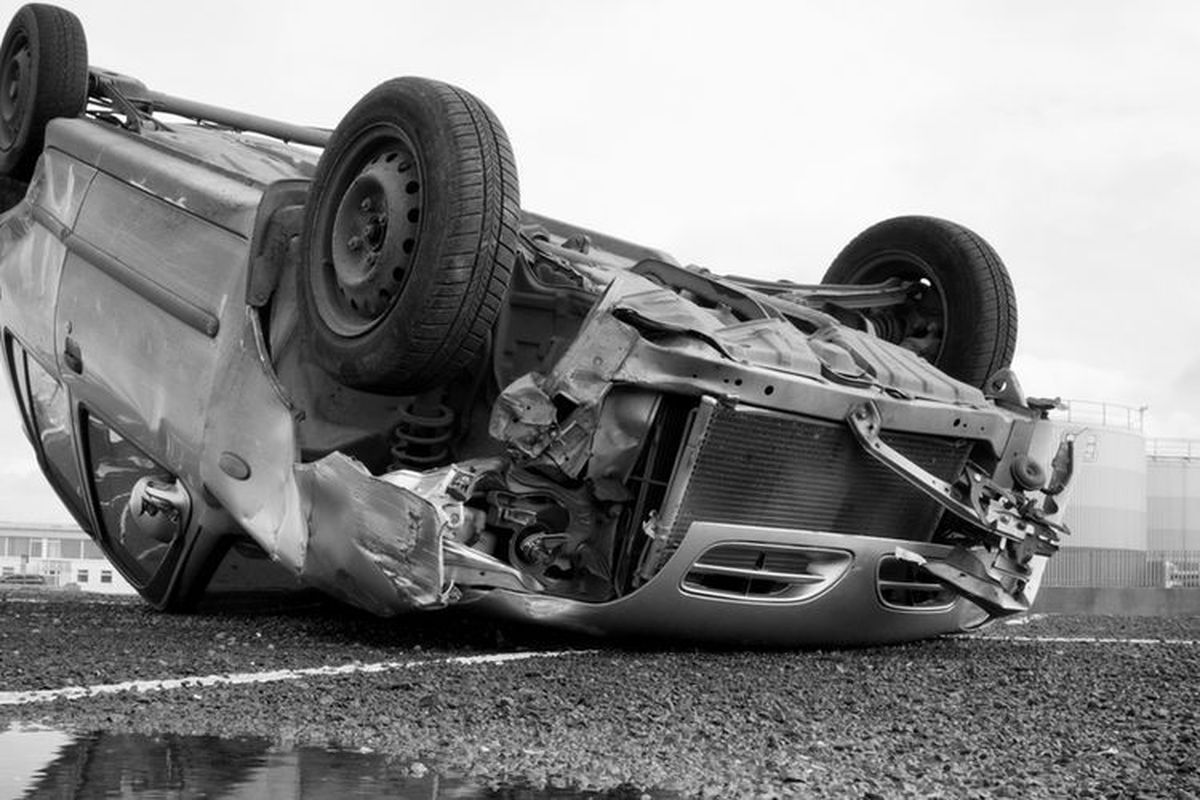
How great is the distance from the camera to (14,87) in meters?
7.97

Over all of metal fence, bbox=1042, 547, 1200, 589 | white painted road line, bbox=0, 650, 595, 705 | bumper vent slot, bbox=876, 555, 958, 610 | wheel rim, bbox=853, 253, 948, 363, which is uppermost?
wheel rim, bbox=853, 253, 948, 363

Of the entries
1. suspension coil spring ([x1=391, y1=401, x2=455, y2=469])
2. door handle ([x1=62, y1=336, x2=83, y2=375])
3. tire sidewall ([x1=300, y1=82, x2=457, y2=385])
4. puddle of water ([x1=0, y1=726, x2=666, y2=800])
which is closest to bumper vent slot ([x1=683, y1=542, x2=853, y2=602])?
suspension coil spring ([x1=391, y1=401, x2=455, y2=469])

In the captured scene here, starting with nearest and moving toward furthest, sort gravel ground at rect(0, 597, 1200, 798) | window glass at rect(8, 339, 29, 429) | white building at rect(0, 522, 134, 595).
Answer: gravel ground at rect(0, 597, 1200, 798)
window glass at rect(8, 339, 29, 429)
white building at rect(0, 522, 134, 595)

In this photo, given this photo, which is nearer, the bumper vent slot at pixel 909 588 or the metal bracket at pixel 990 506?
the metal bracket at pixel 990 506

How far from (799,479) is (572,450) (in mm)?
867

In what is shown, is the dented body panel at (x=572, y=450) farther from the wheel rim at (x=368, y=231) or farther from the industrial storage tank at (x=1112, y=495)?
the industrial storage tank at (x=1112, y=495)

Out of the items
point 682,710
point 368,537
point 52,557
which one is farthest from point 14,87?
point 52,557

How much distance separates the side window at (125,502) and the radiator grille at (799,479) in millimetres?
2623

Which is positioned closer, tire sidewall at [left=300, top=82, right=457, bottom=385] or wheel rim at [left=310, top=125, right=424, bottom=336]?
tire sidewall at [left=300, top=82, right=457, bottom=385]

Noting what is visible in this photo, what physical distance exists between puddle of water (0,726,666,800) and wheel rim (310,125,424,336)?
2404mm

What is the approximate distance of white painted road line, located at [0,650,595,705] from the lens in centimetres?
405

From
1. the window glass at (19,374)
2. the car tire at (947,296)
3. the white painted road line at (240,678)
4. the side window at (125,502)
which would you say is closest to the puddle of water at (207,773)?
the white painted road line at (240,678)

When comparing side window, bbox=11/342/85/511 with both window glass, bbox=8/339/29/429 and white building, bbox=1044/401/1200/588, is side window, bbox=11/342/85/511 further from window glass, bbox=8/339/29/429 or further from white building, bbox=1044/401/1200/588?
white building, bbox=1044/401/1200/588

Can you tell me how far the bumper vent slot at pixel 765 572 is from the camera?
5.50 metres
